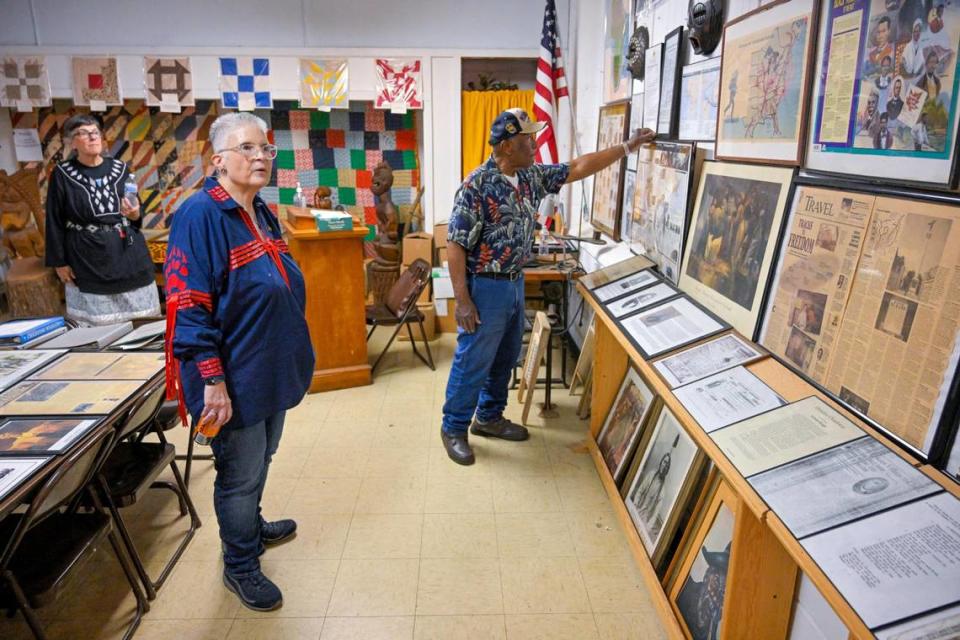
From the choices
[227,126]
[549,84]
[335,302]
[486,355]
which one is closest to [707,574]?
[486,355]

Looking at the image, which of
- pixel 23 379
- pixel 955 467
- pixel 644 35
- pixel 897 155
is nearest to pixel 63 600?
pixel 23 379

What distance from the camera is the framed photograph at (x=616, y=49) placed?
11.2ft

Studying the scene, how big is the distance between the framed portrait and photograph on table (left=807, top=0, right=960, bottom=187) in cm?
6

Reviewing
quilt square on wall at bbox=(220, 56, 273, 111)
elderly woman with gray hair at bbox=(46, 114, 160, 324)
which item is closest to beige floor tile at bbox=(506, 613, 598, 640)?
elderly woman with gray hair at bbox=(46, 114, 160, 324)

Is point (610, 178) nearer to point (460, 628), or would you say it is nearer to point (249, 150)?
point (249, 150)

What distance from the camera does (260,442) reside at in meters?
2.11

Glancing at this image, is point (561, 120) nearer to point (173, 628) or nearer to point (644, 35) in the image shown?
point (644, 35)

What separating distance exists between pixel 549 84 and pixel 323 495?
3294 millimetres

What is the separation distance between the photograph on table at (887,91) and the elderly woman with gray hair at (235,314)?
5.42ft

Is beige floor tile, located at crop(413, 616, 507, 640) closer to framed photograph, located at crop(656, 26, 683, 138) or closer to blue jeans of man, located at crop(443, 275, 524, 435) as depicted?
blue jeans of man, located at crop(443, 275, 524, 435)

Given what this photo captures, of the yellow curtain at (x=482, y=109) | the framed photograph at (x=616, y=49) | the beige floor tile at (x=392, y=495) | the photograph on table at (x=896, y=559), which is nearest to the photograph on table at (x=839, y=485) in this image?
the photograph on table at (x=896, y=559)

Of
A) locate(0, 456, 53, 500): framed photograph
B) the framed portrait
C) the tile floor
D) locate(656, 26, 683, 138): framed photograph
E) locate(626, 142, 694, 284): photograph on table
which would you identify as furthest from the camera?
locate(656, 26, 683, 138): framed photograph

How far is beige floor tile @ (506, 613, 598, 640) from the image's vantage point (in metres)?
2.09

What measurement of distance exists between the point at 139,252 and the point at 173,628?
2.31 metres
